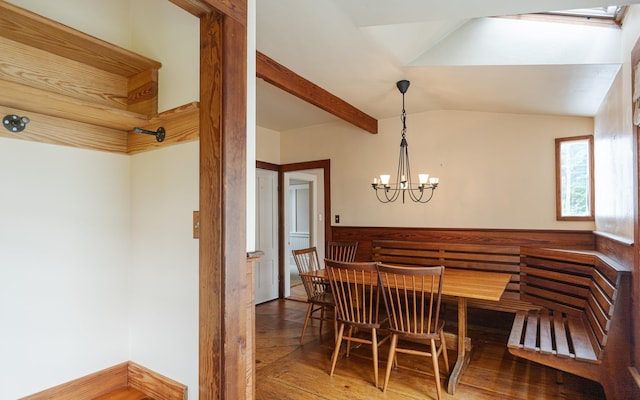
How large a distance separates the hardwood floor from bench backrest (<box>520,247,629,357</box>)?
0.50 m

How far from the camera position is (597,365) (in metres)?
1.92

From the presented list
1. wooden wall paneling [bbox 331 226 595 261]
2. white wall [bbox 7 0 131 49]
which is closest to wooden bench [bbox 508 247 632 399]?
wooden wall paneling [bbox 331 226 595 261]

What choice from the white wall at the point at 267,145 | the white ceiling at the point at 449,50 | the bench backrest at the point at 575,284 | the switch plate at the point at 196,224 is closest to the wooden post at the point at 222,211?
the switch plate at the point at 196,224

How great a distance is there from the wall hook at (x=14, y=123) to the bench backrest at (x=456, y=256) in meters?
3.45

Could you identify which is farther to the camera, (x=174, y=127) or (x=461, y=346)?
(x=461, y=346)

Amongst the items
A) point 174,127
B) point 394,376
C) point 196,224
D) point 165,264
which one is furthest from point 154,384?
point 394,376

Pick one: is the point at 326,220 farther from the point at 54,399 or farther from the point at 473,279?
the point at 54,399

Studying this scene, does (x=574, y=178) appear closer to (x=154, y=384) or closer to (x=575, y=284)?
(x=575, y=284)

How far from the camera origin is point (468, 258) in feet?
11.8

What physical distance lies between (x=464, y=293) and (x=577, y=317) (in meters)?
1.04

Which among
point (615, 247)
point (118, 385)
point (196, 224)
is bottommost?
point (118, 385)

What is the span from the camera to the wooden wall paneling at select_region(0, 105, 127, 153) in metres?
1.59

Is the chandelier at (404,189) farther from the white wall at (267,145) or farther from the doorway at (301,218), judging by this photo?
the white wall at (267,145)

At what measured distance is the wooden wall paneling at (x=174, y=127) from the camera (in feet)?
5.13
